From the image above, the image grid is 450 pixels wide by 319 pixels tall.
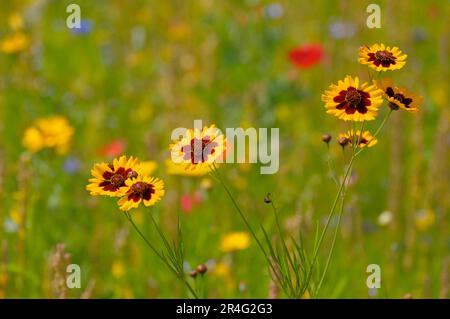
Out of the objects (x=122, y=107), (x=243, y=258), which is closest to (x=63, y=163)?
(x=122, y=107)

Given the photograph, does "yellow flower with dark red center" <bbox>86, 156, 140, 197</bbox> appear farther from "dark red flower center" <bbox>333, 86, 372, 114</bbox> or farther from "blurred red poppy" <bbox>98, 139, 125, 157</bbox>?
"blurred red poppy" <bbox>98, 139, 125, 157</bbox>

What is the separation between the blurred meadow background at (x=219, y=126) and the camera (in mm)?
1837

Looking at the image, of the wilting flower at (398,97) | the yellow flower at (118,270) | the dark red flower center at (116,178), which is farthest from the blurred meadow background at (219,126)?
the wilting flower at (398,97)

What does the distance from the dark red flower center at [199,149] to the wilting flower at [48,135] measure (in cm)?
112

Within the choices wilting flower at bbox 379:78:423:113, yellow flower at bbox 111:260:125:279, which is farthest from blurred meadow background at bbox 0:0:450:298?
wilting flower at bbox 379:78:423:113

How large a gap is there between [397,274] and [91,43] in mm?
1868

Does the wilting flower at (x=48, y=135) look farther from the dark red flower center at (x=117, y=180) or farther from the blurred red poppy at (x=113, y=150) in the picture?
the dark red flower center at (x=117, y=180)

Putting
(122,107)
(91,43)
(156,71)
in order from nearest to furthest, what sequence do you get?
(122,107) → (156,71) → (91,43)

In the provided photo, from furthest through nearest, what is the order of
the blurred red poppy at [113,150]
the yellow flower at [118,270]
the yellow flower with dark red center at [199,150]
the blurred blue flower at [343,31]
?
the blurred blue flower at [343,31]
the blurred red poppy at [113,150]
the yellow flower at [118,270]
the yellow flower with dark red center at [199,150]

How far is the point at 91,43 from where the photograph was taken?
331cm

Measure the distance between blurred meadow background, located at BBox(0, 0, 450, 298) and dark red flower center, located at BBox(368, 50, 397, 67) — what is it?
47 centimetres

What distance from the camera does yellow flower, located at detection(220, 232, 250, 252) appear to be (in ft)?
6.16

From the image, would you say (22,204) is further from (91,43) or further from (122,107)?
(91,43)

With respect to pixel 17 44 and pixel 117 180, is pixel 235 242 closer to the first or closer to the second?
pixel 117 180
